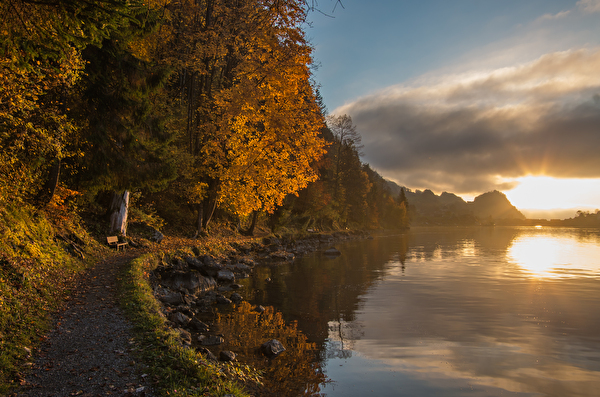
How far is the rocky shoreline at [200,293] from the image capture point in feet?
26.8

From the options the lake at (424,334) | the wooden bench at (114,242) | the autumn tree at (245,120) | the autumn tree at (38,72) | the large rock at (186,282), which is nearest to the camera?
the autumn tree at (38,72)

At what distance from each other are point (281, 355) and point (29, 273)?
23.5 feet

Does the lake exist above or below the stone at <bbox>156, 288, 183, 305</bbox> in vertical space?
below

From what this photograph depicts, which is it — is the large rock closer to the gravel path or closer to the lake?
the lake

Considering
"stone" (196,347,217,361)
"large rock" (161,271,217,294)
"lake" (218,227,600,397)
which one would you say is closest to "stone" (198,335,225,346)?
"lake" (218,227,600,397)

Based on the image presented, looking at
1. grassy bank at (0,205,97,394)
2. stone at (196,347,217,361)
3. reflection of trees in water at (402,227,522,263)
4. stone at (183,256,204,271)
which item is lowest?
reflection of trees in water at (402,227,522,263)

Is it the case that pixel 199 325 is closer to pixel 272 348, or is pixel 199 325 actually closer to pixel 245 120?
pixel 272 348

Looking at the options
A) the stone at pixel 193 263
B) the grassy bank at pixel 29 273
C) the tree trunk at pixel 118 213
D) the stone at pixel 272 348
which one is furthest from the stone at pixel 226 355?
the tree trunk at pixel 118 213

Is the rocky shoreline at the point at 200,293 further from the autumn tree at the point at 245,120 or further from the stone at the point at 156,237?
the autumn tree at the point at 245,120

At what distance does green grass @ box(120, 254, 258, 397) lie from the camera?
471 centimetres

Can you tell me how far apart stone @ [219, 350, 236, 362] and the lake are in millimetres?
430

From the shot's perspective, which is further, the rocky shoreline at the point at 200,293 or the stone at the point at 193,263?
the stone at the point at 193,263

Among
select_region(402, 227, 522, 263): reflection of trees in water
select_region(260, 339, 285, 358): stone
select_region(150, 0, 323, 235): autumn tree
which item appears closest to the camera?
select_region(260, 339, 285, 358): stone

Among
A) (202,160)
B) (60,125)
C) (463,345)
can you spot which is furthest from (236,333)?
(202,160)
